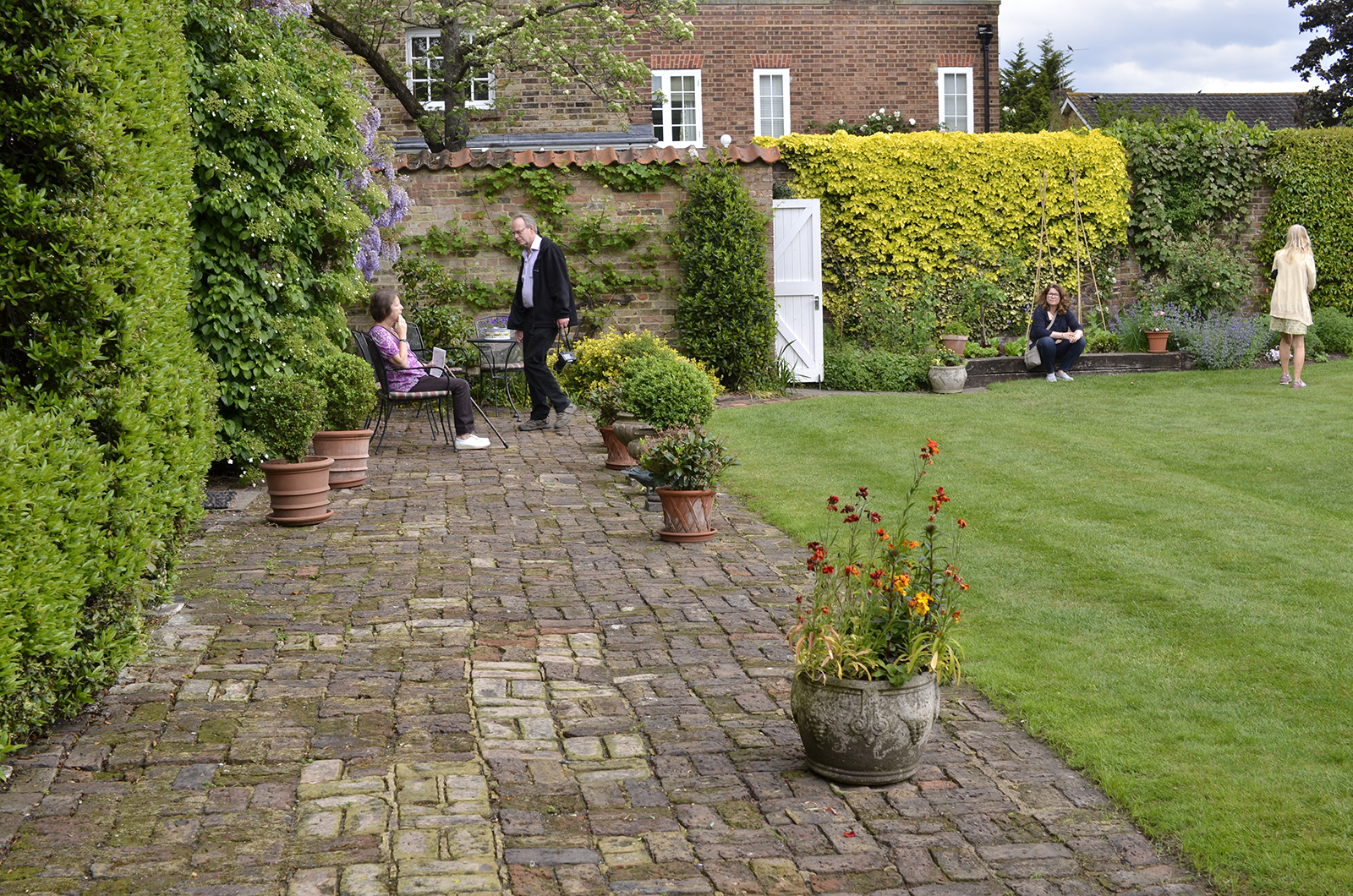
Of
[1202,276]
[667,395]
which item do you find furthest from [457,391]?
[1202,276]

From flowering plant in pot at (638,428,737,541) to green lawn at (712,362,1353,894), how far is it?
644 millimetres

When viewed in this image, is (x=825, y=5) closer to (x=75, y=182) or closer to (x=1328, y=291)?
(x=1328, y=291)

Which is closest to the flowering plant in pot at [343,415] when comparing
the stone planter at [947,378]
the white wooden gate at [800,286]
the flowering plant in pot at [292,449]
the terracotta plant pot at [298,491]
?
the flowering plant in pot at [292,449]

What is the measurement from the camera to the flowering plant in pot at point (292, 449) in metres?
7.59

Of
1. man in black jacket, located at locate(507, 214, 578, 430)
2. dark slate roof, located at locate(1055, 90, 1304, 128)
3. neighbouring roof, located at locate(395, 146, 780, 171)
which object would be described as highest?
dark slate roof, located at locate(1055, 90, 1304, 128)

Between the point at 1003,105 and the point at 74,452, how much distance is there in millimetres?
37358

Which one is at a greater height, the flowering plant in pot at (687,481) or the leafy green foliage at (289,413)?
the leafy green foliage at (289,413)

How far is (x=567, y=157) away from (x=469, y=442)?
17.2 feet

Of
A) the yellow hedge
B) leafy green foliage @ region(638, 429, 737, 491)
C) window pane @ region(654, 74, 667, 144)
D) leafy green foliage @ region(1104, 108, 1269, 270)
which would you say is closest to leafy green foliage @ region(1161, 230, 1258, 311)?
leafy green foliage @ region(1104, 108, 1269, 270)

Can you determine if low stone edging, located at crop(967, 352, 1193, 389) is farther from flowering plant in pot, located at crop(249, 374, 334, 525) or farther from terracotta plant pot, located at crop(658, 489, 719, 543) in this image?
flowering plant in pot, located at crop(249, 374, 334, 525)

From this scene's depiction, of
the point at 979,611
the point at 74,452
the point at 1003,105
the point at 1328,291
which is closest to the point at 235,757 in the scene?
the point at 74,452

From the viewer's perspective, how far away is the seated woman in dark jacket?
1526 cm

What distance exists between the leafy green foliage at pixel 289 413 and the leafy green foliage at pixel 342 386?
71cm

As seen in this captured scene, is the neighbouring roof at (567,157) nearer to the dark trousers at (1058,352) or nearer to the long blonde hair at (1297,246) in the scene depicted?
the dark trousers at (1058,352)
